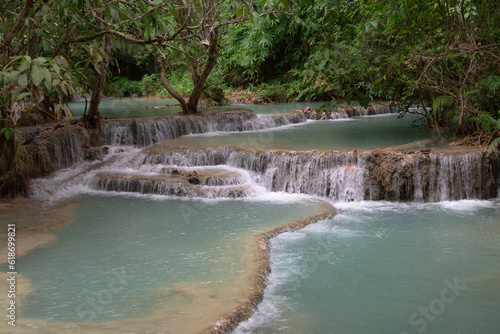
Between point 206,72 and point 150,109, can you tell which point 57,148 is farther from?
point 150,109

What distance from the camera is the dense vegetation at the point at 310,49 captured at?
584cm

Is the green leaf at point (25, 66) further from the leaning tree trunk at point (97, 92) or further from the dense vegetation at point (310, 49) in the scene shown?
the leaning tree trunk at point (97, 92)

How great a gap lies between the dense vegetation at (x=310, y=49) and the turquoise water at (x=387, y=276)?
1.86 metres

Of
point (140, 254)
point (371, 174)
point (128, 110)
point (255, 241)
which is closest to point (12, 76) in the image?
point (140, 254)

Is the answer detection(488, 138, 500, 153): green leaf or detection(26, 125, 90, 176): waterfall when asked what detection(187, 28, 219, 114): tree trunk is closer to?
detection(26, 125, 90, 176): waterfall

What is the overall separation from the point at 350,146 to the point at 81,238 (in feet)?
19.9

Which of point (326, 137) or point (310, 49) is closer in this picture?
point (310, 49)

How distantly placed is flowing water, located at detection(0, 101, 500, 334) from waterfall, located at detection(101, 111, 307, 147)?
0.10m

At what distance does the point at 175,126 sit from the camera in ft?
44.9

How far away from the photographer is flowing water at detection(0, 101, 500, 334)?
191 inches

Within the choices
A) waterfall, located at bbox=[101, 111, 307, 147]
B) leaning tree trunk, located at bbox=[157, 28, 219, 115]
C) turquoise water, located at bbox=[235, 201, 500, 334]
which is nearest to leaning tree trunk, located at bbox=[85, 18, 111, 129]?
waterfall, located at bbox=[101, 111, 307, 147]

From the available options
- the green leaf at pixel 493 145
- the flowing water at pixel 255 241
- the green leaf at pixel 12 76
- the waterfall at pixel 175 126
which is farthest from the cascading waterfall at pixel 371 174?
the green leaf at pixel 12 76

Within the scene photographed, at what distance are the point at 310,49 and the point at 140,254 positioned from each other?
7343 millimetres

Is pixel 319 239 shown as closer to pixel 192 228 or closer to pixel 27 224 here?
pixel 192 228
